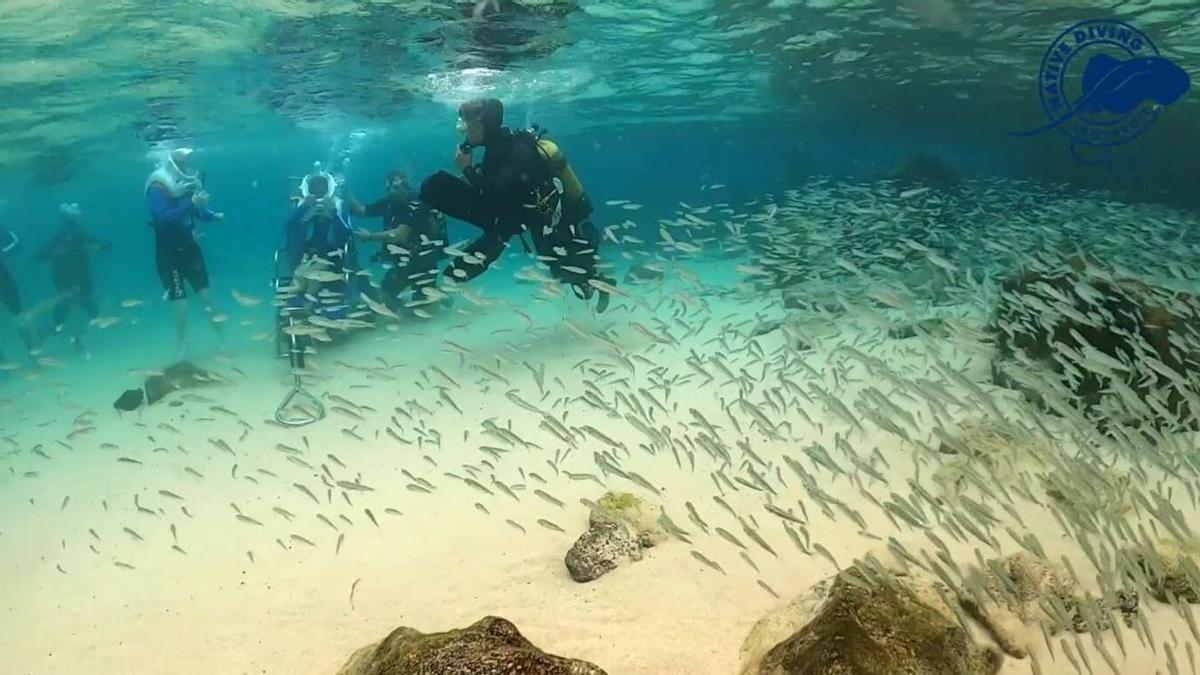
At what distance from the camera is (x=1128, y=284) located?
8609 mm

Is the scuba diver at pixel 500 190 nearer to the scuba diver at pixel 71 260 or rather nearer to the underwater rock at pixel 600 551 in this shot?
the underwater rock at pixel 600 551

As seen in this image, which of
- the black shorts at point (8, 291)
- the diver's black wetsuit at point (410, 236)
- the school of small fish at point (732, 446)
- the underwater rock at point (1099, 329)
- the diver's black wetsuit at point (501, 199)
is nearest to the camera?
the school of small fish at point (732, 446)

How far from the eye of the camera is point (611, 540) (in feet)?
20.8

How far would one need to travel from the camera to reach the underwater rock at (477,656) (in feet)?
10.8

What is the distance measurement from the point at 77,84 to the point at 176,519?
683 inches

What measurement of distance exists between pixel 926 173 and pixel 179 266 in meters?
22.3

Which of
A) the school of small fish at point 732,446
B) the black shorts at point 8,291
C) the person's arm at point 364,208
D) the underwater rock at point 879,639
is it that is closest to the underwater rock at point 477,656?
the underwater rock at point 879,639

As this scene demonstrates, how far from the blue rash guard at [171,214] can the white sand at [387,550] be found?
3.94m

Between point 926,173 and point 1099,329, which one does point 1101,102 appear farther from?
point 926,173

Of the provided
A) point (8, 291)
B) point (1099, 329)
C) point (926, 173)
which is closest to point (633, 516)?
point (1099, 329)

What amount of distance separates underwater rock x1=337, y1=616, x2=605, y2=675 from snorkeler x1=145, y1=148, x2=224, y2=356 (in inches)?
472

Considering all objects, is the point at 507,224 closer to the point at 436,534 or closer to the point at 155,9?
the point at 436,534

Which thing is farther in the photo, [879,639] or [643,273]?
[643,273]

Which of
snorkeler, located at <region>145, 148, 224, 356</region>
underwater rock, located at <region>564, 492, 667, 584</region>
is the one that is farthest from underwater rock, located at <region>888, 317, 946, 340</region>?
snorkeler, located at <region>145, 148, 224, 356</region>
